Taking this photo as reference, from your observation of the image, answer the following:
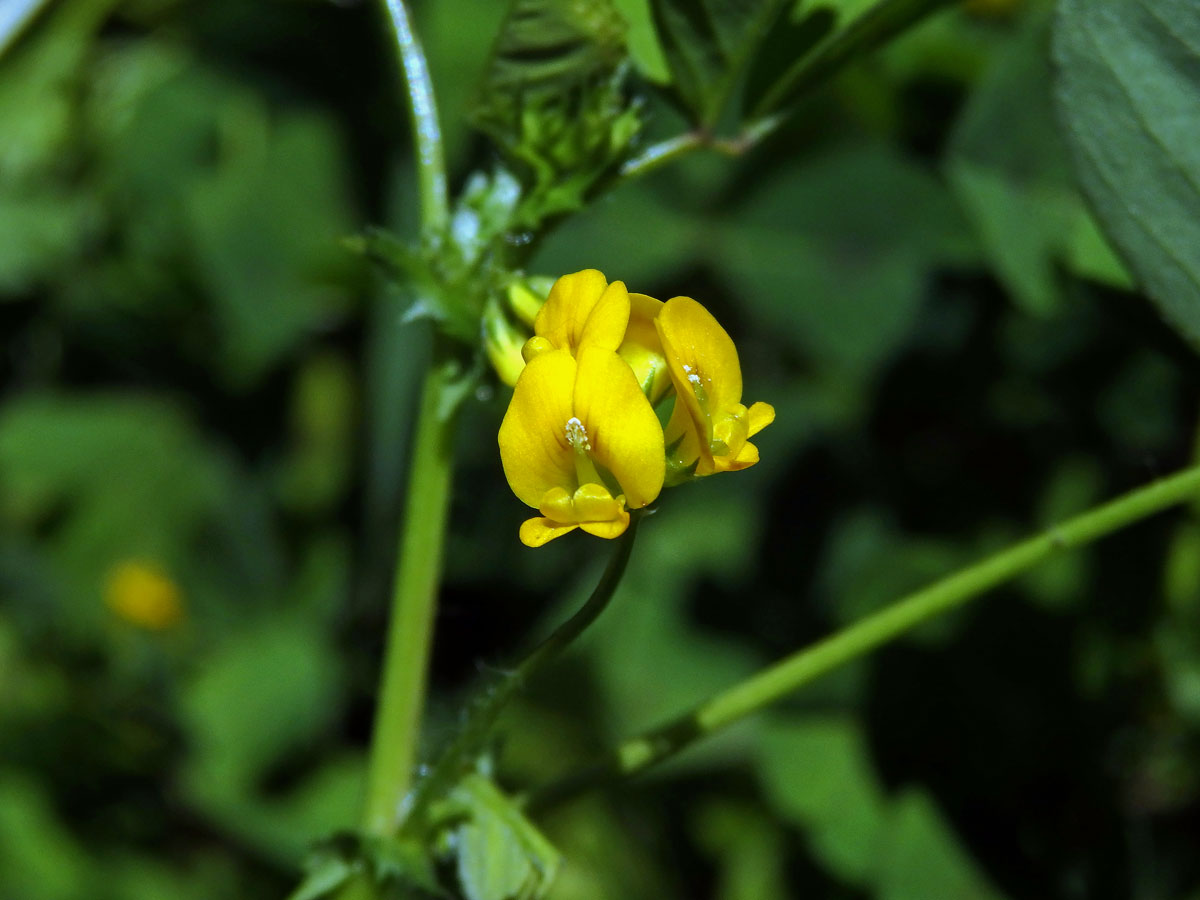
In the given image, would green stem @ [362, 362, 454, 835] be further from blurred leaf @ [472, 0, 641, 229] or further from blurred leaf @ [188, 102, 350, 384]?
blurred leaf @ [188, 102, 350, 384]

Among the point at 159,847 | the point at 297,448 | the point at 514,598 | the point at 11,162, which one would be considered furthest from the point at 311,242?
the point at 159,847

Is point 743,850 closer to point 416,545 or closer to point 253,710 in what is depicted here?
point 253,710

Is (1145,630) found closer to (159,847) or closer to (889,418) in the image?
(889,418)

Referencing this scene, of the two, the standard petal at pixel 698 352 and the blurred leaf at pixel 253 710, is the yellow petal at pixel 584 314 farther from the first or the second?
the blurred leaf at pixel 253 710

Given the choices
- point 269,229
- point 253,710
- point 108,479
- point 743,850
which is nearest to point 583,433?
point 743,850

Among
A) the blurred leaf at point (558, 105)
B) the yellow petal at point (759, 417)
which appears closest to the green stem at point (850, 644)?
the yellow petal at point (759, 417)

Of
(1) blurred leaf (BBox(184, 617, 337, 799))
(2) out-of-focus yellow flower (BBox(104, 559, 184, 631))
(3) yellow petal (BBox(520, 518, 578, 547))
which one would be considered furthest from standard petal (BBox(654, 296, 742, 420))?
(2) out-of-focus yellow flower (BBox(104, 559, 184, 631))
